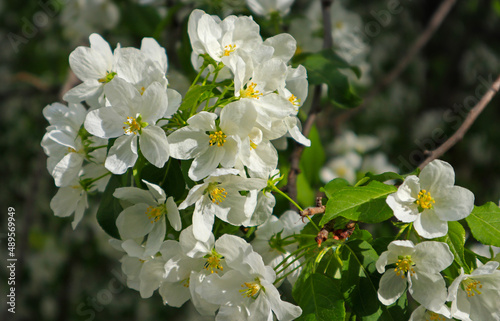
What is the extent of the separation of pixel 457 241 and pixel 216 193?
60 centimetres

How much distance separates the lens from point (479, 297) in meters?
1.20

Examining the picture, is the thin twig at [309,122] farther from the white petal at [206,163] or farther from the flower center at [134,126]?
the flower center at [134,126]

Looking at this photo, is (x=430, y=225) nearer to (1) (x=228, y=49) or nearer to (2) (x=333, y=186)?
(2) (x=333, y=186)

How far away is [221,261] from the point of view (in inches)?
49.6

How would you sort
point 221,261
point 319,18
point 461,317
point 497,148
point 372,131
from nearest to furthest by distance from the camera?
point 461,317 → point 221,261 → point 319,18 → point 497,148 → point 372,131

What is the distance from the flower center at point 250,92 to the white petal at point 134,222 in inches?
15.6

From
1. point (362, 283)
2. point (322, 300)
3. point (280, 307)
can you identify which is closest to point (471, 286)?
point (362, 283)

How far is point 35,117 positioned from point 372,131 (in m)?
3.28

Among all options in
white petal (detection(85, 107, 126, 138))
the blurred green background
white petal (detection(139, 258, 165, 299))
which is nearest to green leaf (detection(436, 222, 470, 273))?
white petal (detection(139, 258, 165, 299))

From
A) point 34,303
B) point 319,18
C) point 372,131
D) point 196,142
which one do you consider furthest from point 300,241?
point 34,303

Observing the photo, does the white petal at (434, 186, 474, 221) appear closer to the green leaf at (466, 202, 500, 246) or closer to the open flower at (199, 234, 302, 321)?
the green leaf at (466, 202, 500, 246)

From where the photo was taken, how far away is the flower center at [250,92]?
47.7 inches

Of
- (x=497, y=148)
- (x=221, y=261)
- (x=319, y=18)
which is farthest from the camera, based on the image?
(x=497, y=148)

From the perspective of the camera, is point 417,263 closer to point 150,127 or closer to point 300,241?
point 300,241
